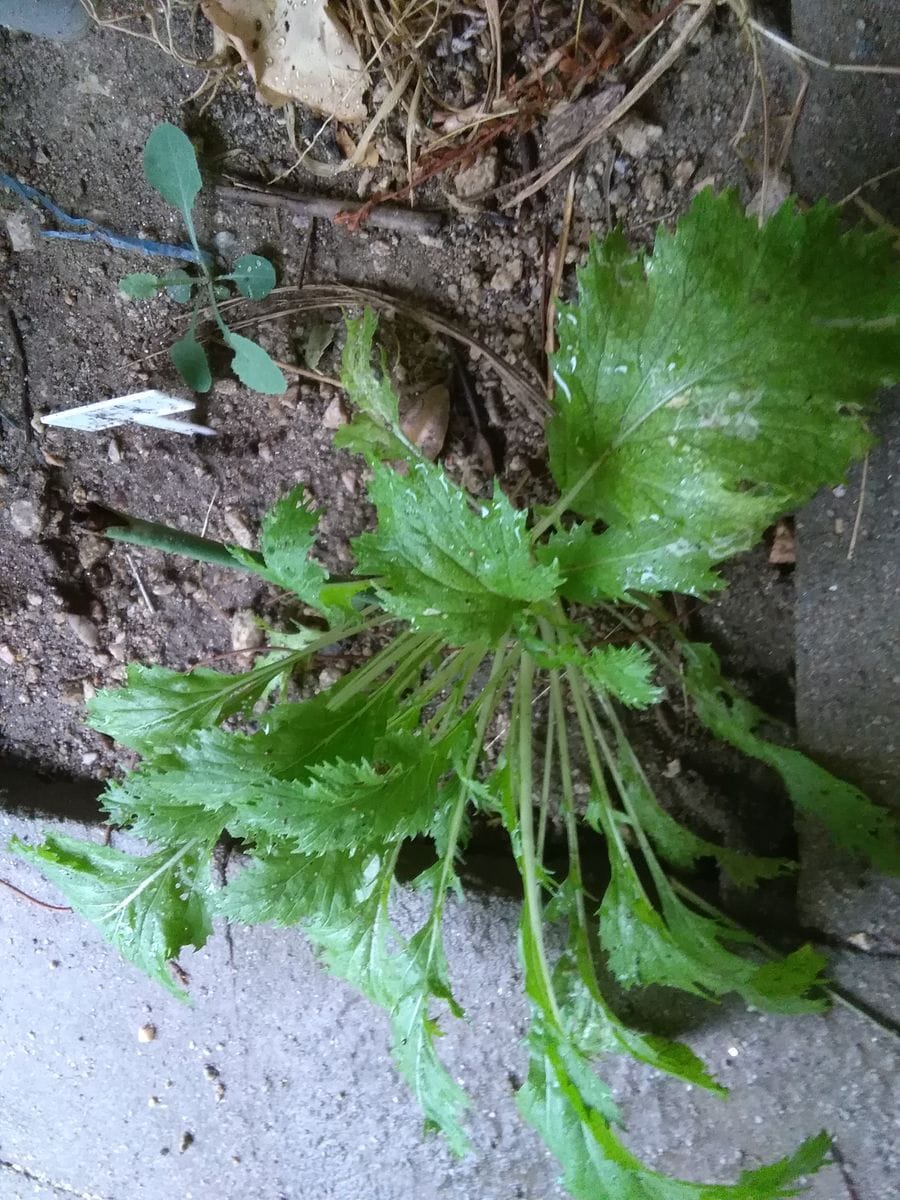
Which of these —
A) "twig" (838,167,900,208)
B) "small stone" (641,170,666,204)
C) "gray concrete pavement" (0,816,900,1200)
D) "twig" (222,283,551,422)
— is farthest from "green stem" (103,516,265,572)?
"twig" (838,167,900,208)

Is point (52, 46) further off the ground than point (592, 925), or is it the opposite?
point (52, 46)

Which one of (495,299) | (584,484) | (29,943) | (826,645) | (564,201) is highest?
(564,201)

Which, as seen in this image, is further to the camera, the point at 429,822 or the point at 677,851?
the point at 677,851

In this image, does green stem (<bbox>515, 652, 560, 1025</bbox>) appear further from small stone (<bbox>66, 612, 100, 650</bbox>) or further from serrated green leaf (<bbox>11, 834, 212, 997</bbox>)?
small stone (<bbox>66, 612, 100, 650</bbox>)

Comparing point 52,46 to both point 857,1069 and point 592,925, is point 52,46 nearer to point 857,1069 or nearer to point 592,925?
point 592,925

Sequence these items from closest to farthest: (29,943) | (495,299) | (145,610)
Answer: (495,299) → (145,610) → (29,943)

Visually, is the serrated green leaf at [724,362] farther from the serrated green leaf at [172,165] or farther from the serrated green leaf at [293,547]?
the serrated green leaf at [172,165]

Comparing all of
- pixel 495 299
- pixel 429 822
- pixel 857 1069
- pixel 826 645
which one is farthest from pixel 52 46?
pixel 857 1069
